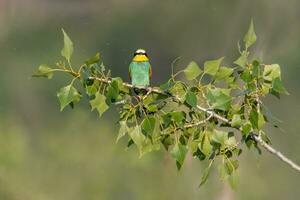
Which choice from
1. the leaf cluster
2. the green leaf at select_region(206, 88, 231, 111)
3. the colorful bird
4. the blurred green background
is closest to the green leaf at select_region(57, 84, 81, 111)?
the leaf cluster

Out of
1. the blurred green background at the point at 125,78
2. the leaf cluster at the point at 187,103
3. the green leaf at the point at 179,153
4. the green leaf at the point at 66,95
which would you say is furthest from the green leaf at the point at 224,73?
the blurred green background at the point at 125,78

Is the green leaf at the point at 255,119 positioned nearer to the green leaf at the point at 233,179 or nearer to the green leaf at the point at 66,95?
the green leaf at the point at 233,179

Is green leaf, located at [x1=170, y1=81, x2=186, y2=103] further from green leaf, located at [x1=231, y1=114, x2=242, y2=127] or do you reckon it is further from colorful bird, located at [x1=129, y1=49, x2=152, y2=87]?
colorful bird, located at [x1=129, y1=49, x2=152, y2=87]

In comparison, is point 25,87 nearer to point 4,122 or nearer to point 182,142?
point 4,122

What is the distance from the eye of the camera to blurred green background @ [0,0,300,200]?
1.66 meters

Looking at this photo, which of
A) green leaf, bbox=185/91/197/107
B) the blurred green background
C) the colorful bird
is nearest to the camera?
green leaf, bbox=185/91/197/107

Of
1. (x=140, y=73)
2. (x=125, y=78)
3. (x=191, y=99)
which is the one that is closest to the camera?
(x=191, y=99)

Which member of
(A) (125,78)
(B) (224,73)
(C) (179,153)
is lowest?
(A) (125,78)

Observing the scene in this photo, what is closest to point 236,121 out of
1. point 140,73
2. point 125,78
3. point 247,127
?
point 247,127

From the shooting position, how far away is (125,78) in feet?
5.41

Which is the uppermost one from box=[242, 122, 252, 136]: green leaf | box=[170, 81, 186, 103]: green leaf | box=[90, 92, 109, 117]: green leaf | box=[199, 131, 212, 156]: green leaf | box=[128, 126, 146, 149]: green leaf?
box=[170, 81, 186, 103]: green leaf

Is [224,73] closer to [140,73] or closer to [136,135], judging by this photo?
[136,135]

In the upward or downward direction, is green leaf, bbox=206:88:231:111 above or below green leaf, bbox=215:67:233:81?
below

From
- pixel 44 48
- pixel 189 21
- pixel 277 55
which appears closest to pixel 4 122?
pixel 44 48
